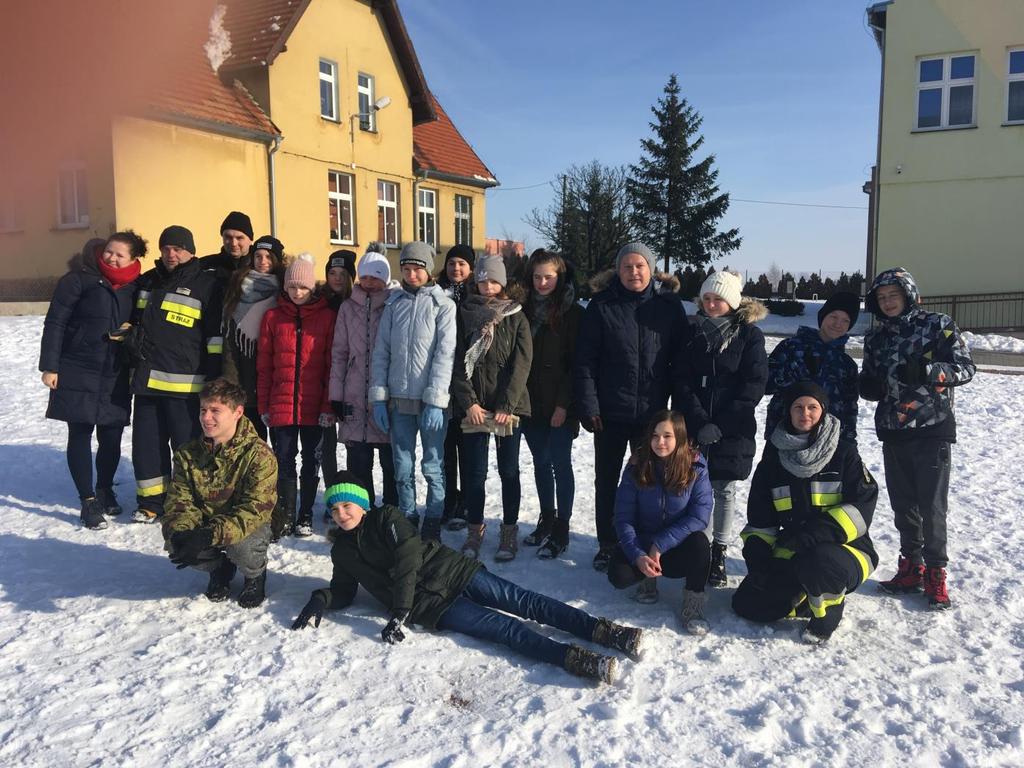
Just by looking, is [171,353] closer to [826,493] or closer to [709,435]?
[709,435]

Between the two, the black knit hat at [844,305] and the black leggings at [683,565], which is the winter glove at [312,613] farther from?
the black knit hat at [844,305]

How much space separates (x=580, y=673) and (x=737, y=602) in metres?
1.10

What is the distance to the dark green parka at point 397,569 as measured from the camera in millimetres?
3619

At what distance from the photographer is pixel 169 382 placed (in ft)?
16.4

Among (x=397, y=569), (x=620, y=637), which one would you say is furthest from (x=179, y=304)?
(x=620, y=637)

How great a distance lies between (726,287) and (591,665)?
2.18 m

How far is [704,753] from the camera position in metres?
2.76

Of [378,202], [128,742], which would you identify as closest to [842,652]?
[128,742]

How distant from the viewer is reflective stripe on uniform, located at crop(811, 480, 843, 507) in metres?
3.77

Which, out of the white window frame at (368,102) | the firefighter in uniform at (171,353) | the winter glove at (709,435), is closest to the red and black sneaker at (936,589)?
the winter glove at (709,435)

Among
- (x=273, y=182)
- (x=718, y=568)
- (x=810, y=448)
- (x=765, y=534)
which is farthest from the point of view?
(x=273, y=182)

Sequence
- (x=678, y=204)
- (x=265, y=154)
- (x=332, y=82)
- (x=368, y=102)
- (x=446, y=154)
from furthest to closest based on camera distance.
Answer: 1. (x=678, y=204)
2. (x=446, y=154)
3. (x=368, y=102)
4. (x=332, y=82)
5. (x=265, y=154)

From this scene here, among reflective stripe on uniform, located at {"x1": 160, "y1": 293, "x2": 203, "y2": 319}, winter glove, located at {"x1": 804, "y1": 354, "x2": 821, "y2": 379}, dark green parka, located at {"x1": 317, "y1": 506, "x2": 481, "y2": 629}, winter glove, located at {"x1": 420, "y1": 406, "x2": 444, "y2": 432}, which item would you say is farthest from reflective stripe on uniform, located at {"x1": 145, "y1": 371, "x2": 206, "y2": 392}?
winter glove, located at {"x1": 804, "y1": 354, "x2": 821, "y2": 379}

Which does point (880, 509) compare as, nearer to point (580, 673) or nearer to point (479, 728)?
point (580, 673)
